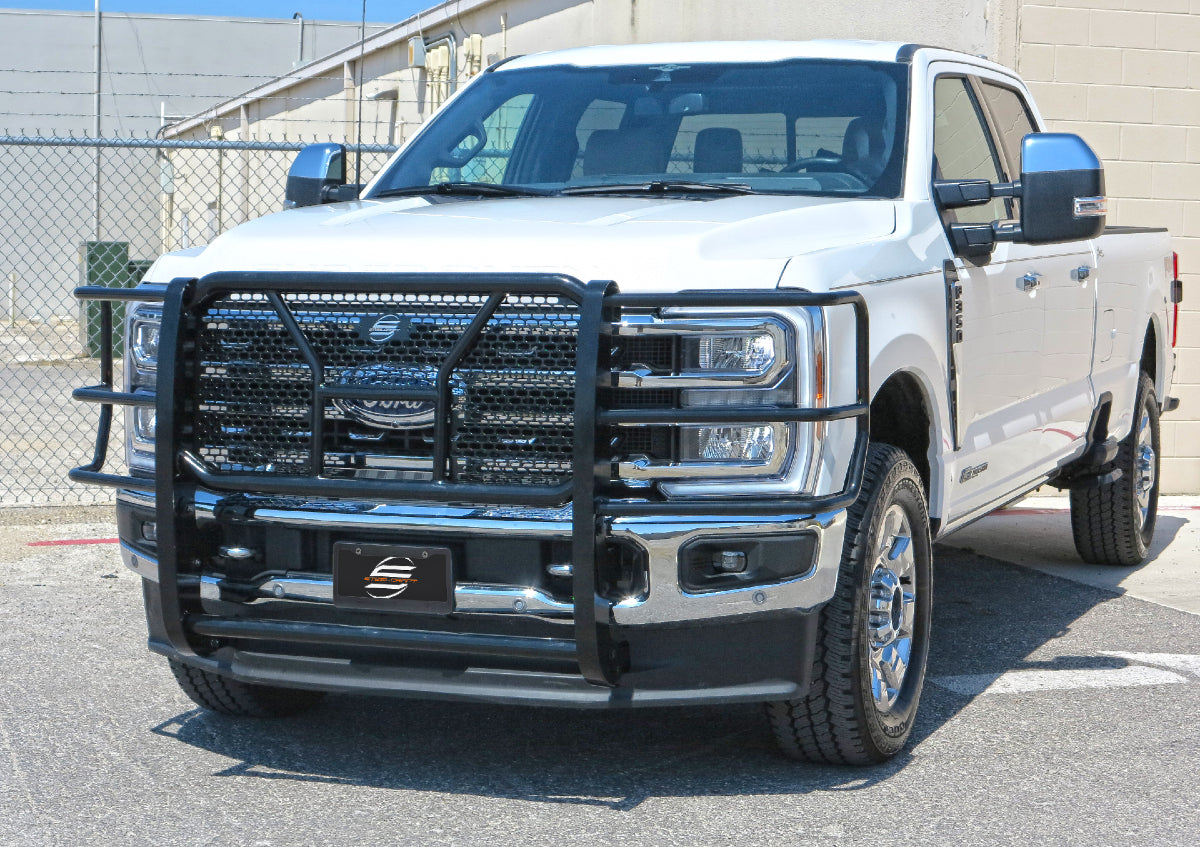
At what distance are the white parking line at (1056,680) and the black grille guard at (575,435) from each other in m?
1.68

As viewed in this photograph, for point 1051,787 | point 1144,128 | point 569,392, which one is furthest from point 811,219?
point 1144,128

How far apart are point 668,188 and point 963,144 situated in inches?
50.8

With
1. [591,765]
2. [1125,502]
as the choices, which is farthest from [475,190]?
[1125,502]

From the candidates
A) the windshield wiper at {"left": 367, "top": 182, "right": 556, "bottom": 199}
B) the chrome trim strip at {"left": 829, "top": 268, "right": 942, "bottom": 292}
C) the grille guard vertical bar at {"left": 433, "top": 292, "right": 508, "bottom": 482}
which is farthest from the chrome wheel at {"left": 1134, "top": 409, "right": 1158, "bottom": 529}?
the grille guard vertical bar at {"left": 433, "top": 292, "right": 508, "bottom": 482}

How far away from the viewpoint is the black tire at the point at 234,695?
482 cm

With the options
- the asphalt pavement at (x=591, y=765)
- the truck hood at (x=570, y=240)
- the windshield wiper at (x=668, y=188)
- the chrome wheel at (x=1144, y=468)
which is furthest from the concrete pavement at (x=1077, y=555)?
the truck hood at (x=570, y=240)

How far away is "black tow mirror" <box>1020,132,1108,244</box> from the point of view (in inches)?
Answer: 191

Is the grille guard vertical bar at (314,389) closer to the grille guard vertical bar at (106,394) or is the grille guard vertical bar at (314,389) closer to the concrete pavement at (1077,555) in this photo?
the grille guard vertical bar at (106,394)

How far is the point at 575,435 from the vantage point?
3756mm

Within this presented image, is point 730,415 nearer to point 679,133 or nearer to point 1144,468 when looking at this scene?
point 679,133

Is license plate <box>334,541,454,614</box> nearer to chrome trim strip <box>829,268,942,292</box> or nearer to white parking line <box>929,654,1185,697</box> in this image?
chrome trim strip <box>829,268,942,292</box>

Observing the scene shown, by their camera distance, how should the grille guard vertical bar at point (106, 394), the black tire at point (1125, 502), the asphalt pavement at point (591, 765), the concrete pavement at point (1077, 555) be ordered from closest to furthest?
1. the asphalt pavement at point (591, 765)
2. the grille guard vertical bar at point (106, 394)
3. the concrete pavement at point (1077, 555)
4. the black tire at point (1125, 502)

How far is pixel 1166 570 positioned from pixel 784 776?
398 centimetres

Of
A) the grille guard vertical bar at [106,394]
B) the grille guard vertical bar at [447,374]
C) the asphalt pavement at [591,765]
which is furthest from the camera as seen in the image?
the grille guard vertical bar at [106,394]
